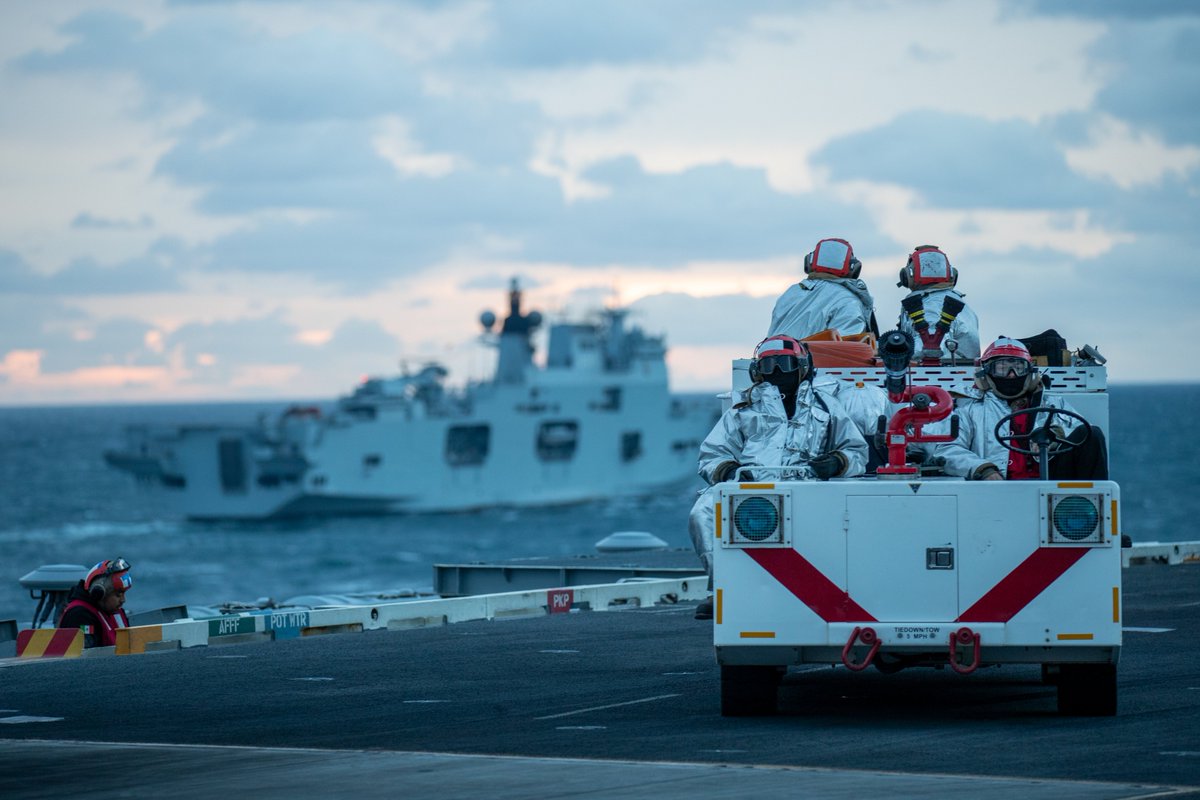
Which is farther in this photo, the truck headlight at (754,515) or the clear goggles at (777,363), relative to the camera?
the clear goggles at (777,363)

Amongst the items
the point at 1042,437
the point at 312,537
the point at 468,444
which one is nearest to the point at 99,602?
the point at 1042,437

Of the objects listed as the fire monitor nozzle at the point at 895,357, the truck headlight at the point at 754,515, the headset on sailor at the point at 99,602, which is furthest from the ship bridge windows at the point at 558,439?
the truck headlight at the point at 754,515

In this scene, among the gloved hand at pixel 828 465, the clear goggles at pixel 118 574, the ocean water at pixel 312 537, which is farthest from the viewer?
the ocean water at pixel 312 537

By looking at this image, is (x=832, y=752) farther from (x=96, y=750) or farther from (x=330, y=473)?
(x=330, y=473)

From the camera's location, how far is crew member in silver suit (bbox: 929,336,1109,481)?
11.1 metres

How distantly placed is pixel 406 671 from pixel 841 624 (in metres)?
4.63

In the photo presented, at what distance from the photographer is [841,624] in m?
10.4

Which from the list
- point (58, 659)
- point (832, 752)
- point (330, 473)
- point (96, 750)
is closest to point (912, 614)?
point (832, 752)

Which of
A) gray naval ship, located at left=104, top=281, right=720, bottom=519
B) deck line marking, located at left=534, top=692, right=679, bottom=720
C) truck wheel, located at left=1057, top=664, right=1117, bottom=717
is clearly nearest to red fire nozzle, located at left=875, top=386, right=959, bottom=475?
truck wheel, located at left=1057, top=664, right=1117, bottom=717

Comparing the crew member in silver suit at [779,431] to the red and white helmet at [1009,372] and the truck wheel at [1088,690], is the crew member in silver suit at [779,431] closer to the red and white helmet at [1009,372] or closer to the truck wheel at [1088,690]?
the red and white helmet at [1009,372]

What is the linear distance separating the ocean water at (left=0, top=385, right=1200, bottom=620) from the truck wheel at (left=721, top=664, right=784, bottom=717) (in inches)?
2178

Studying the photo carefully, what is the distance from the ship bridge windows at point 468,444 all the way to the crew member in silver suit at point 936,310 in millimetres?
92898

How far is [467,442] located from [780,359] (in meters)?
97.2

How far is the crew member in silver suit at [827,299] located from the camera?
1420 cm
